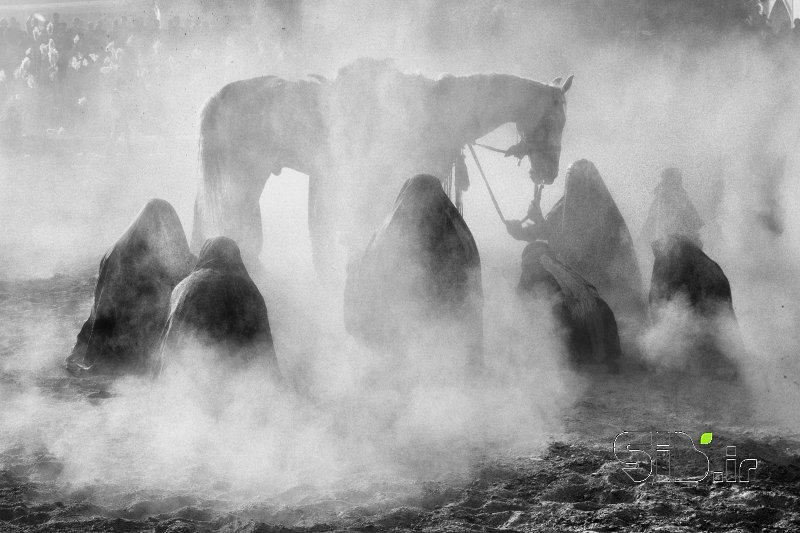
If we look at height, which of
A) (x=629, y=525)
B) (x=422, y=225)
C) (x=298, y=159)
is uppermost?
(x=298, y=159)

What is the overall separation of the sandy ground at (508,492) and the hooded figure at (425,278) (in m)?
0.99

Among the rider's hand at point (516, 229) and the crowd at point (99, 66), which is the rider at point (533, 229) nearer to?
the rider's hand at point (516, 229)

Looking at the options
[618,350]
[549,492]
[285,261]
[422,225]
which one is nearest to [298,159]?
[285,261]

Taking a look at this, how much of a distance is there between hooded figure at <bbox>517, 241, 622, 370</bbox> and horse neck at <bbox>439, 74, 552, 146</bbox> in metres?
3.26

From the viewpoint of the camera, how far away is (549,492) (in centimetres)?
400

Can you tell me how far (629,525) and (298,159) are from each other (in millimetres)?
6595

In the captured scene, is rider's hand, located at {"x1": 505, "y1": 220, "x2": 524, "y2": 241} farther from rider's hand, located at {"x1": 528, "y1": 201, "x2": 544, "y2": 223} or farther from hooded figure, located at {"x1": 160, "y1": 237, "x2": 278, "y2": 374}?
hooded figure, located at {"x1": 160, "y1": 237, "x2": 278, "y2": 374}

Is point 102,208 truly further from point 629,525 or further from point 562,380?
point 629,525

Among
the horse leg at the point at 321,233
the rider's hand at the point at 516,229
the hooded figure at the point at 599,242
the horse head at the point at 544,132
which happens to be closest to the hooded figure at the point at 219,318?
the hooded figure at the point at 599,242

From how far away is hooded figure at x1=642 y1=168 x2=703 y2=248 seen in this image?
7.24m

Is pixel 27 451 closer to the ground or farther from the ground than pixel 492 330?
closer to the ground

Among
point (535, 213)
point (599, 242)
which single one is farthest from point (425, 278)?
point (535, 213)

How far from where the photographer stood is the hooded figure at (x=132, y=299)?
20.0ft

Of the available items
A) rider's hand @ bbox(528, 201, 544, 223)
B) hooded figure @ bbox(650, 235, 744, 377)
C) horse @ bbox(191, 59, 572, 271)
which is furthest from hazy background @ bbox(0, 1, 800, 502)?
horse @ bbox(191, 59, 572, 271)
